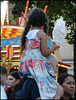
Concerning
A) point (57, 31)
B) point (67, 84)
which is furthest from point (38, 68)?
point (67, 84)

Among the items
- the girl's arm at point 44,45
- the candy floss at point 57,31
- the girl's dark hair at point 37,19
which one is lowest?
the girl's arm at point 44,45

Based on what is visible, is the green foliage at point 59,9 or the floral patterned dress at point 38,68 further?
the green foliage at point 59,9

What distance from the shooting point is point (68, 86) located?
9.32 ft

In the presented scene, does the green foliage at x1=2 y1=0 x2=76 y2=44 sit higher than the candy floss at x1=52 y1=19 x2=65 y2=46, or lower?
higher

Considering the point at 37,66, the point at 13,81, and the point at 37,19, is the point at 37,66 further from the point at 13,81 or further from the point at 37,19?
the point at 13,81

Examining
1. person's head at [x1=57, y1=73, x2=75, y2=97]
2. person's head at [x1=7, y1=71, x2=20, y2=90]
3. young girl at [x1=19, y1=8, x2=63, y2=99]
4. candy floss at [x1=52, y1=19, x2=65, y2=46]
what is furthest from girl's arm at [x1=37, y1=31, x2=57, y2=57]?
person's head at [x1=7, y1=71, x2=20, y2=90]

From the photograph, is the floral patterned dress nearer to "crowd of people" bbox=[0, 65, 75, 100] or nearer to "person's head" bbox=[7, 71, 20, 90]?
"crowd of people" bbox=[0, 65, 75, 100]

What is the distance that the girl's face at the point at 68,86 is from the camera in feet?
9.20

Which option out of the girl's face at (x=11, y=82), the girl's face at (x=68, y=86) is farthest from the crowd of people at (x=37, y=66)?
the girl's face at (x=11, y=82)

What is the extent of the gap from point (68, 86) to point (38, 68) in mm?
708

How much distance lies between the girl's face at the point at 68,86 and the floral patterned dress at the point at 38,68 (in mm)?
531

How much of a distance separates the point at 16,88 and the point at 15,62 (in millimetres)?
5348

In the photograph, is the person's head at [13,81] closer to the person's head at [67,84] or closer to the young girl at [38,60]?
the person's head at [67,84]

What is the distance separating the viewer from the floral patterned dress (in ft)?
7.29
